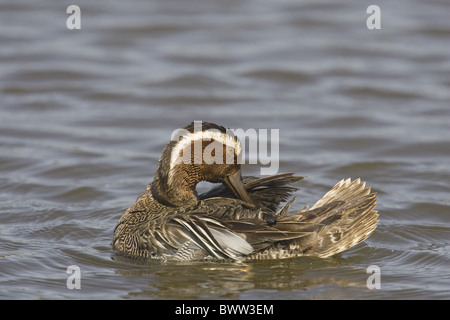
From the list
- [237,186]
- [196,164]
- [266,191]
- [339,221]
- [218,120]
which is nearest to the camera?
[339,221]

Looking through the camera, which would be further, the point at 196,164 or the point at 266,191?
the point at 266,191

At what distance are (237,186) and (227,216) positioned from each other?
402 mm

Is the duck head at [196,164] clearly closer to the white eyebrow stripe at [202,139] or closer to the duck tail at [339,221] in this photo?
the white eyebrow stripe at [202,139]

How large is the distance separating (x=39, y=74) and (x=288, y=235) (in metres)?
8.60

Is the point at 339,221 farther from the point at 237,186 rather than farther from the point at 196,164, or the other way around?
the point at 196,164

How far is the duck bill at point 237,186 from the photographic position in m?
7.85

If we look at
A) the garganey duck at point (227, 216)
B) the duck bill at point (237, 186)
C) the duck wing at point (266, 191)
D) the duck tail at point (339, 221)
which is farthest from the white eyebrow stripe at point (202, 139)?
the duck tail at point (339, 221)

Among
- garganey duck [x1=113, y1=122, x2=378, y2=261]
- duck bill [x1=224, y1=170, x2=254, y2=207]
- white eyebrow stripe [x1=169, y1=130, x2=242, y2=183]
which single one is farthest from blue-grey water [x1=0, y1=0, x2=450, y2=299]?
white eyebrow stripe [x1=169, y1=130, x2=242, y2=183]

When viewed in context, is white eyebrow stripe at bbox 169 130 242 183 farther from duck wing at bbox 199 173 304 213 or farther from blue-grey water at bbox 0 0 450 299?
blue-grey water at bbox 0 0 450 299

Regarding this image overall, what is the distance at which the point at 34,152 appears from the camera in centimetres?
1164

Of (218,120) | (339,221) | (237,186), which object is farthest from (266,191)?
(218,120)

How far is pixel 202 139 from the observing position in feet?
25.8

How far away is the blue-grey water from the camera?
7715mm
